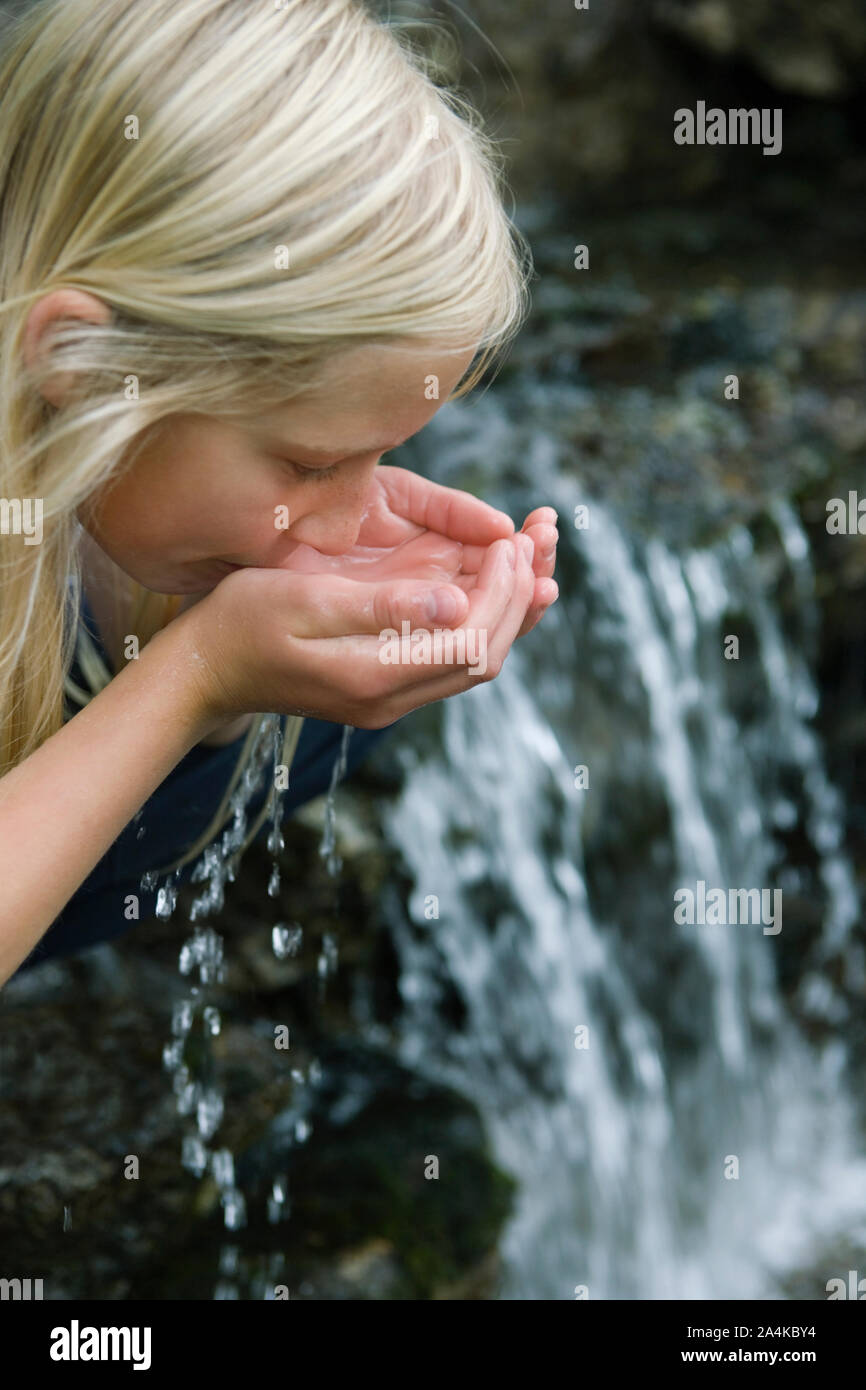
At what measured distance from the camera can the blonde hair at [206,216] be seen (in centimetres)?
120

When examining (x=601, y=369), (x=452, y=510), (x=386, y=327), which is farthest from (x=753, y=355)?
(x=386, y=327)

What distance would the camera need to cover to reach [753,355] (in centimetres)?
406

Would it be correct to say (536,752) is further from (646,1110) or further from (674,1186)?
(674,1186)

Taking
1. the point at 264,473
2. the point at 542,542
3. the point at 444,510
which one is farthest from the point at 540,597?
the point at 264,473

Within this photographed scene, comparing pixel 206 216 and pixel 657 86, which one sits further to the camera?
pixel 657 86

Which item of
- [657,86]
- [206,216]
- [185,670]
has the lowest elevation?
[185,670]

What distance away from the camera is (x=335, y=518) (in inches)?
56.2

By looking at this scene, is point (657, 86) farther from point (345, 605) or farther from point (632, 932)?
point (345, 605)

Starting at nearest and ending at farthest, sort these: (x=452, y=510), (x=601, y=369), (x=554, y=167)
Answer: (x=452, y=510)
(x=601, y=369)
(x=554, y=167)

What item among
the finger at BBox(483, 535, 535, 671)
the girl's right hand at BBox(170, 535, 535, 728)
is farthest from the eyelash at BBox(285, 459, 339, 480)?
the finger at BBox(483, 535, 535, 671)

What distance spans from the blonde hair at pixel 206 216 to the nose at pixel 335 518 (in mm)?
159

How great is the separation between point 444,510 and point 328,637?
0.35m

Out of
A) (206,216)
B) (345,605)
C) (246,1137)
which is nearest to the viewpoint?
(206,216)

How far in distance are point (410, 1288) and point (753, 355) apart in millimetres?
2928
